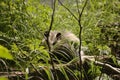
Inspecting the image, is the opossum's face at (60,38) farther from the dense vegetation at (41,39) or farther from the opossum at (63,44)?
the dense vegetation at (41,39)

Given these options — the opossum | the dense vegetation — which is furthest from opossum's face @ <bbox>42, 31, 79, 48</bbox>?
the dense vegetation

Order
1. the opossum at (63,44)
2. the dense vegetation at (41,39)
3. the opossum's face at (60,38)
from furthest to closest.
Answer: the opossum's face at (60,38) → the opossum at (63,44) → the dense vegetation at (41,39)

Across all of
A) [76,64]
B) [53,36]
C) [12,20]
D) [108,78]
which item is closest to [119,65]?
[108,78]

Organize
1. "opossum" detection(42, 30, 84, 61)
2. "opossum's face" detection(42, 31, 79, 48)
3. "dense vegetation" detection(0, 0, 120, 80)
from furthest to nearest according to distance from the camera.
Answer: "opossum's face" detection(42, 31, 79, 48), "opossum" detection(42, 30, 84, 61), "dense vegetation" detection(0, 0, 120, 80)

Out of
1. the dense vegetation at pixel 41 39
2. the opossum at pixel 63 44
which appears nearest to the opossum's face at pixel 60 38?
the opossum at pixel 63 44

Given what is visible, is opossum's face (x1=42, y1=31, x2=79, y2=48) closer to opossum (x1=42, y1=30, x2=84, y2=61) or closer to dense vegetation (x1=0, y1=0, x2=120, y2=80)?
opossum (x1=42, y1=30, x2=84, y2=61)

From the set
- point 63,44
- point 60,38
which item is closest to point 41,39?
point 63,44

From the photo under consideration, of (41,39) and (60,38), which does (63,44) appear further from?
(60,38)

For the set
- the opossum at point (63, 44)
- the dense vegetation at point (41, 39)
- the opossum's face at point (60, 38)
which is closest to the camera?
the dense vegetation at point (41, 39)

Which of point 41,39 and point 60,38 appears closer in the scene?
point 41,39

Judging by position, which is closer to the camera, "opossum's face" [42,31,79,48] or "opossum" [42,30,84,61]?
"opossum" [42,30,84,61]

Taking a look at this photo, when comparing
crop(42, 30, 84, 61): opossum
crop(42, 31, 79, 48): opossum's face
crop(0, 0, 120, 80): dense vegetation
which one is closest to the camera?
crop(0, 0, 120, 80): dense vegetation

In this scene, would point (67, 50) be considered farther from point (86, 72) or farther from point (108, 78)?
point (108, 78)

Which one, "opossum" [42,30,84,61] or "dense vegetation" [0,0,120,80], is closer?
"dense vegetation" [0,0,120,80]
